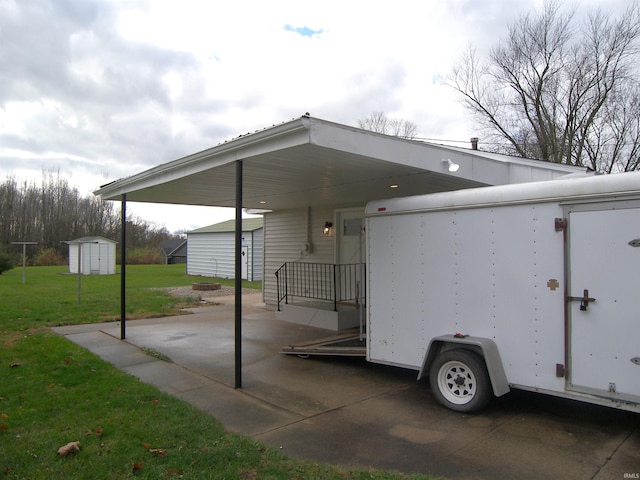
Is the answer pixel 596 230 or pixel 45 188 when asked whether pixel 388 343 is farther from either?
pixel 45 188

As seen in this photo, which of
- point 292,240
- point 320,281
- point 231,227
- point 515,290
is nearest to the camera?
point 515,290

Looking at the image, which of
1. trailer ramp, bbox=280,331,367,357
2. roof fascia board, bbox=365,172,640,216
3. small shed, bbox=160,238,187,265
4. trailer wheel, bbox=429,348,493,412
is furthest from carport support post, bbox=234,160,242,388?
small shed, bbox=160,238,187,265

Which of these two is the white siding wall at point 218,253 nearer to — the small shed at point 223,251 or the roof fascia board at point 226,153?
the small shed at point 223,251

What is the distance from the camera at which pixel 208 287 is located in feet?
53.8

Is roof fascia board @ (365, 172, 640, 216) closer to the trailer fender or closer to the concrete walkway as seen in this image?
the trailer fender

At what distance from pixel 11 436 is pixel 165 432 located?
1.28 meters

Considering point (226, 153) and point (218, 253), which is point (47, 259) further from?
point (226, 153)

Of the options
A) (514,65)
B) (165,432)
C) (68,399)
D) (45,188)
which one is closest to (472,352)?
(165,432)

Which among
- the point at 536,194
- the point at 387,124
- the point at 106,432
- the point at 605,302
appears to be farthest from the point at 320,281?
the point at 387,124

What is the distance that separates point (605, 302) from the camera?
3.66 metres

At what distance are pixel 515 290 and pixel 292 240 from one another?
7.78 m

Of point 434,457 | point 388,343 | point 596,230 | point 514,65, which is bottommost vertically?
point 434,457

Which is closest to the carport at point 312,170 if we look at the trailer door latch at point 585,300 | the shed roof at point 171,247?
the trailer door latch at point 585,300

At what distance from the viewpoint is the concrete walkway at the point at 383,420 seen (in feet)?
11.1
